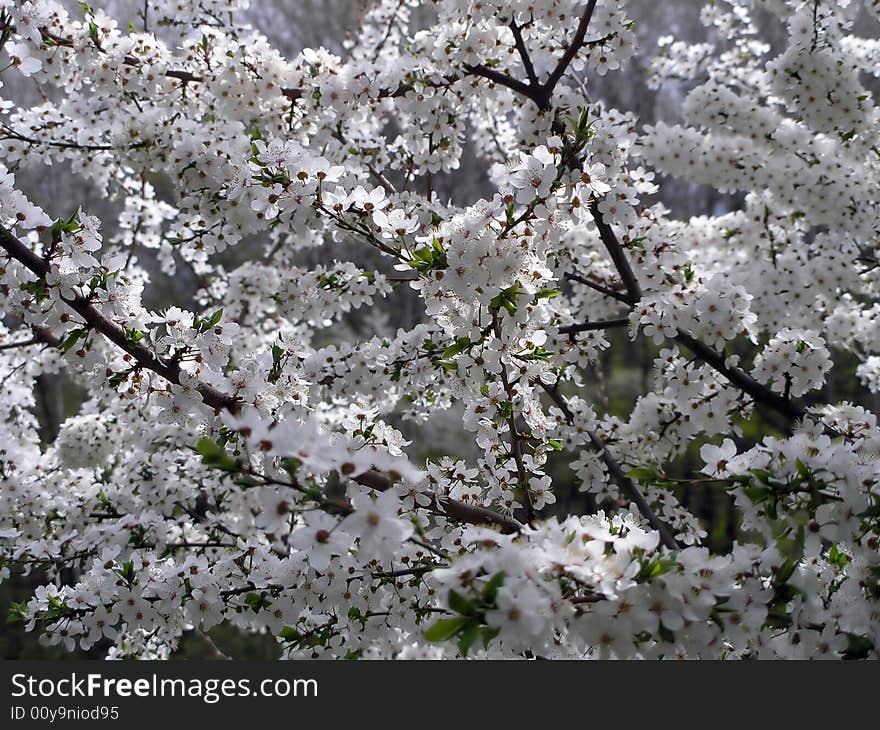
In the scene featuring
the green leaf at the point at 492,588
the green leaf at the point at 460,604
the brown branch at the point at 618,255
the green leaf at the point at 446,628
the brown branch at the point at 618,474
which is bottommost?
the green leaf at the point at 446,628

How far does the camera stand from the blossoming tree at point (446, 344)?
182 cm

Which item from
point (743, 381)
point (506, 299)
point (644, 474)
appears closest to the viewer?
point (644, 474)

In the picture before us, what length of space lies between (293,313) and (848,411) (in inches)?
124

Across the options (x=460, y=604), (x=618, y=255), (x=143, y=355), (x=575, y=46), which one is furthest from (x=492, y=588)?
(x=575, y=46)

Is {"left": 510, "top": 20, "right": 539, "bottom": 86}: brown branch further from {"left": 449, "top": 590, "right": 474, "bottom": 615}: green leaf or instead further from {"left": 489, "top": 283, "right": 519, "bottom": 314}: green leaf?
{"left": 449, "top": 590, "right": 474, "bottom": 615}: green leaf

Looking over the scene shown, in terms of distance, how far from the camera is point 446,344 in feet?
12.4

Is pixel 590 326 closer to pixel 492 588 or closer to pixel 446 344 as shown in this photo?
pixel 446 344

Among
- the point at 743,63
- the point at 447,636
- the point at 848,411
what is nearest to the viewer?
the point at 447,636

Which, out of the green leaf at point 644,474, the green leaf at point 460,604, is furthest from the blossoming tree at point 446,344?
the green leaf at point 644,474

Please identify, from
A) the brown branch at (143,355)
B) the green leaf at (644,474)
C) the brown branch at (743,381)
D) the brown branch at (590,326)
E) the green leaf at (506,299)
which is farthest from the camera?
the brown branch at (590,326)

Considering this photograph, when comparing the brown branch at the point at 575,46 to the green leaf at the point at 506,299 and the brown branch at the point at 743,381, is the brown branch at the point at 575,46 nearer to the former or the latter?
the brown branch at the point at 743,381

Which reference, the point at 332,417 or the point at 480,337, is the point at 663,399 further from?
the point at 332,417

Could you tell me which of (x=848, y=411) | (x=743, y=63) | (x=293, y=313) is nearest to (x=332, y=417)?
(x=293, y=313)

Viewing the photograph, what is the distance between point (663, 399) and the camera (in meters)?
4.12
